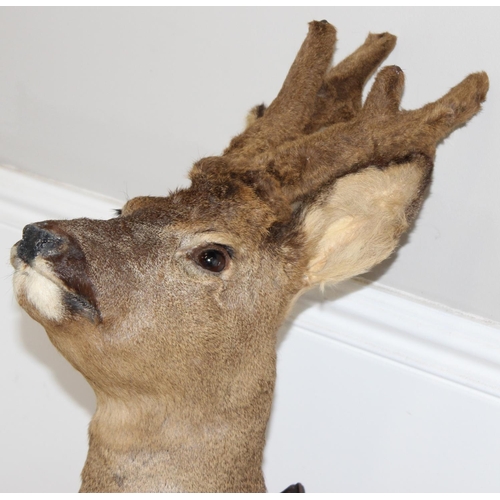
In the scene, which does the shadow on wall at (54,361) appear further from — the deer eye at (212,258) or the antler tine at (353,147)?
the antler tine at (353,147)

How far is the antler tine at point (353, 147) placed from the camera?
5.22ft

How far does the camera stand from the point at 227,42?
207 cm


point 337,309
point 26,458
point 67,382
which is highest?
point 337,309

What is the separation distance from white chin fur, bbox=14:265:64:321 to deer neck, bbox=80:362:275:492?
0.29 meters

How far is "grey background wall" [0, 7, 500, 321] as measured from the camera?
187 cm

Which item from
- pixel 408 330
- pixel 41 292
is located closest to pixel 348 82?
pixel 408 330

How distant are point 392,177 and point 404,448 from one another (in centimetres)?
92

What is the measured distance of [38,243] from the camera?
1.46 m

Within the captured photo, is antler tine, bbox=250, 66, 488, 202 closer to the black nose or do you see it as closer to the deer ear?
the deer ear

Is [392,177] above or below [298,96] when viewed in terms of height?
below

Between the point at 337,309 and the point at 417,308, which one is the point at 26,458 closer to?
the point at 337,309

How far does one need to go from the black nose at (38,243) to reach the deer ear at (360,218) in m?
0.50

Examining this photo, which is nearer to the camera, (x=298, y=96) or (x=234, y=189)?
(x=234, y=189)
